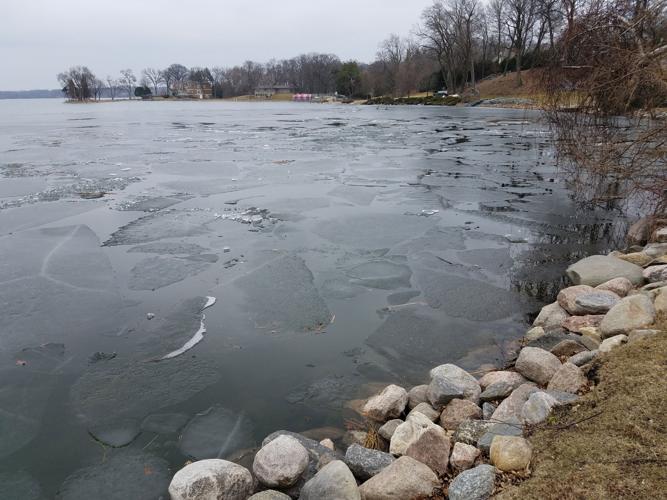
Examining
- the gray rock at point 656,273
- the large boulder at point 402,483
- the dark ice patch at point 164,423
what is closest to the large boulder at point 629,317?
the gray rock at point 656,273

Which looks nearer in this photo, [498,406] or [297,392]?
[498,406]

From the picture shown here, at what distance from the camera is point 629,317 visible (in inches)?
197

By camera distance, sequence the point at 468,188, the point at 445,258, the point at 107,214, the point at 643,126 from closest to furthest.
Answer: the point at 445,258 < the point at 643,126 < the point at 107,214 < the point at 468,188

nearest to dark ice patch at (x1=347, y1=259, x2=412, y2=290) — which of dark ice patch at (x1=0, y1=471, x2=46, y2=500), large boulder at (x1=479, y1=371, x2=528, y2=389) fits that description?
large boulder at (x1=479, y1=371, x2=528, y2=389)

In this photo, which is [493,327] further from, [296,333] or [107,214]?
[107,214]

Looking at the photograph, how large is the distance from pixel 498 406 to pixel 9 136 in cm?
3284

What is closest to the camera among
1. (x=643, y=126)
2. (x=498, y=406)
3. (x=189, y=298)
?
(x=498, y=406)

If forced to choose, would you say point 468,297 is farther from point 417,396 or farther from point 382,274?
point 417,396

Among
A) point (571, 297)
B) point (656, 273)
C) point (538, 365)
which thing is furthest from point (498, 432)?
point (656, 273)

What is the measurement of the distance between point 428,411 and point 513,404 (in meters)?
0.73

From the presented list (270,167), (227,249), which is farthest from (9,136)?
(227,249)

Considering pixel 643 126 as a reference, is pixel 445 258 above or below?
below

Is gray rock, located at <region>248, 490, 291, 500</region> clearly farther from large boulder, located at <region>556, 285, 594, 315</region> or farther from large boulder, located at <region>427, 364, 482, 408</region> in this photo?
large boulder, located at <region>556, 285, 594, 315</region>

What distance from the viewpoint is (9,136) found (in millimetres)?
29031
